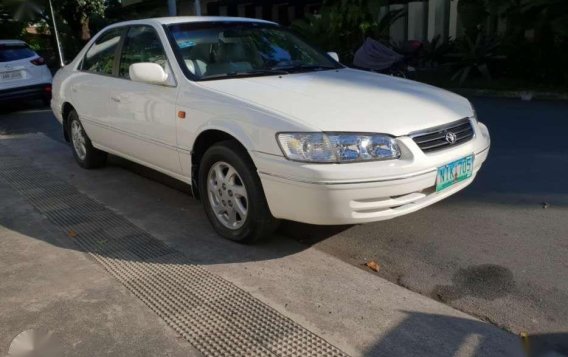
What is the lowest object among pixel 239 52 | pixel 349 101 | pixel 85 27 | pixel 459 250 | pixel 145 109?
pixel 459 250

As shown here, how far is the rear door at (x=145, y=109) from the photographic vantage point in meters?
4.38

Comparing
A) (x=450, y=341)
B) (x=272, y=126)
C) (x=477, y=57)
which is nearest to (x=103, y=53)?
(x=272, y=126)

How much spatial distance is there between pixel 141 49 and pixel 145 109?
67 cm

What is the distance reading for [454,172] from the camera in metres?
3.70

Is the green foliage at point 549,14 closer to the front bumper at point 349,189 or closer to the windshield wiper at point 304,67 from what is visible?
the windshield wiper at point 304,67

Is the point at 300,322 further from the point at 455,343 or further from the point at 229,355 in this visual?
the point at 455,343

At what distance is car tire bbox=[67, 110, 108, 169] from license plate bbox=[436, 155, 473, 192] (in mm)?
3932

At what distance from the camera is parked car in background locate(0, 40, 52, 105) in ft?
36.4

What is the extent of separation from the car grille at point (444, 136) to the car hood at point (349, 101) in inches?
1.7

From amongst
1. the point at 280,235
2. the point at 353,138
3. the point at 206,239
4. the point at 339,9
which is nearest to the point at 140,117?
the point at 206,239

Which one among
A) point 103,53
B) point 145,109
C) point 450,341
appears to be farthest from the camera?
point 103,53

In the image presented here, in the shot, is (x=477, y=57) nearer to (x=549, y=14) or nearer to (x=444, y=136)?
(x=549, y=14)

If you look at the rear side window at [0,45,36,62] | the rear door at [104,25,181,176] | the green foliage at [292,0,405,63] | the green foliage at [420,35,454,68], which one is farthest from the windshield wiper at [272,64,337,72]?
the green foliage at [292,0,405,63]

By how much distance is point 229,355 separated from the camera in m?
2.70
